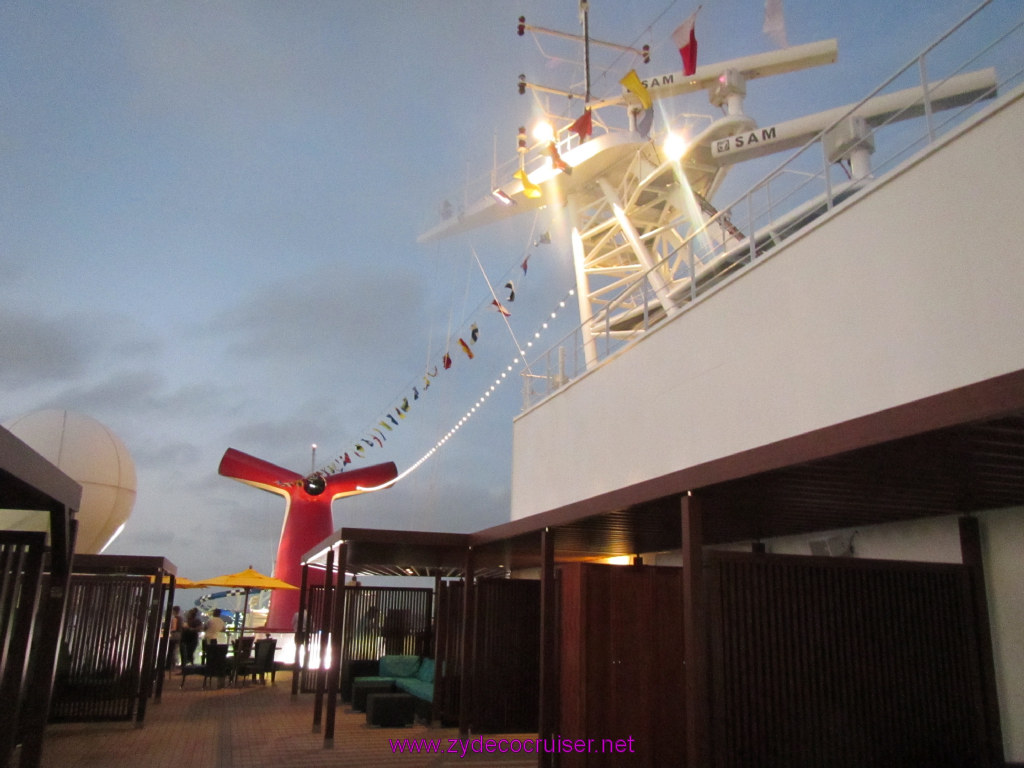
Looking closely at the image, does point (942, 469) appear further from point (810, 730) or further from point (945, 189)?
point (945, 189)

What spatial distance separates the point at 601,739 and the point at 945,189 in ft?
17.8

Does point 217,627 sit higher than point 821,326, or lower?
lower

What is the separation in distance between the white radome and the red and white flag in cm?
1243

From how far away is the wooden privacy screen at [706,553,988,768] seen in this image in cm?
544

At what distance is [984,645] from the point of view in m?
6.50

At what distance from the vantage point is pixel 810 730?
5.64m

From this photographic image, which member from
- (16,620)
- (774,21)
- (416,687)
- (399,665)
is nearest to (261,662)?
(399,665)

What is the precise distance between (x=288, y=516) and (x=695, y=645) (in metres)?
21.2

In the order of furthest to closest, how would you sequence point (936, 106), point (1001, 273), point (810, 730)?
point (936, 106) → point (1001, 273) → point (810, 730)

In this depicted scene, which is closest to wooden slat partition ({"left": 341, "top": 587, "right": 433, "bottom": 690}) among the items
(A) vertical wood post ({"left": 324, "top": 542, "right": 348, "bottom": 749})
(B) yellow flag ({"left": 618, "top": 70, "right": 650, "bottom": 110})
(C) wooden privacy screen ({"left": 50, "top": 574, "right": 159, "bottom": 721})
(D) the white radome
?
(A) vertical wood post ({"left": 324, "top": 542, "right": 348, "bottom": 749})

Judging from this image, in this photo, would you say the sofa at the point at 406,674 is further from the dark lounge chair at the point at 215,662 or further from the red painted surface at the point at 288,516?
the red painted surface at the point at 288,516

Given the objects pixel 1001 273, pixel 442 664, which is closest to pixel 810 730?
pixel 1001 273

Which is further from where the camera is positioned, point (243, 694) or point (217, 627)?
point (217, 627)

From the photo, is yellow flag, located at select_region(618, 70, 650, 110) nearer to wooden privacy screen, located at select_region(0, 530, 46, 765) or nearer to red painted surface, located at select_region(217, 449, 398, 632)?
wooden privacy screen, located at select_region(0, 530, 46, 765)
